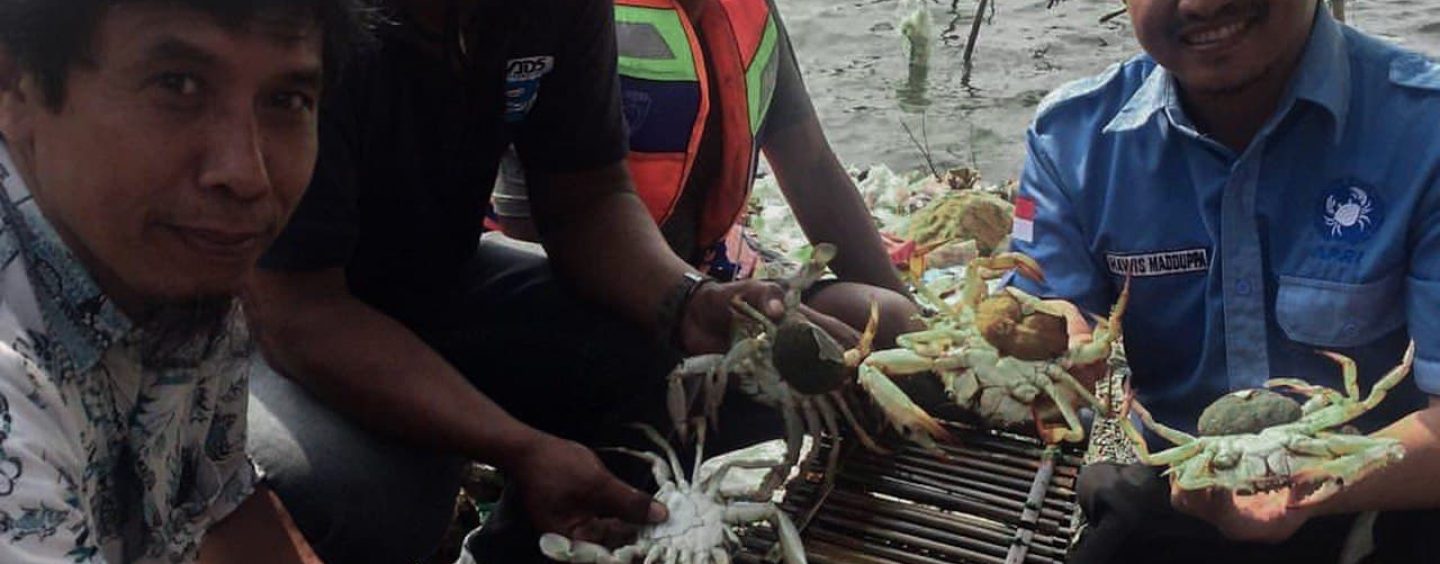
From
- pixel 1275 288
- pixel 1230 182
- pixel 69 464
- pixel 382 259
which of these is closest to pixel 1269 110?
pixel 1230 182

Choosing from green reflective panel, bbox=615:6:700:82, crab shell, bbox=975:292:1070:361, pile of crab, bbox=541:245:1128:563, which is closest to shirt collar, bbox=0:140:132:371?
pile of crab, bbox=541:245:1128:563

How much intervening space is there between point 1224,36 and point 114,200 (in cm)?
175

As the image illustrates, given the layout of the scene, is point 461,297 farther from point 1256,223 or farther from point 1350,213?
point 1350,213

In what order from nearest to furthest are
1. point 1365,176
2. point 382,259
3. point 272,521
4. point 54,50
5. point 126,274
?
point 54,50
point 126,274
point 272,521
point 1365,176
point 382,259

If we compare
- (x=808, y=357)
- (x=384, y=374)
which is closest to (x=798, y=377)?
(x=808, y=357)

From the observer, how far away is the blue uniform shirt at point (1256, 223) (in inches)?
92.4

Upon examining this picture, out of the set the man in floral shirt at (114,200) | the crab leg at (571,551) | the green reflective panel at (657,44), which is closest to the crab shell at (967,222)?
the green reflective panel at (657,44)

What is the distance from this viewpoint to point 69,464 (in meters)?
1.42

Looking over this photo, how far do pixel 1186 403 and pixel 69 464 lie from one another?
1968 millimetres

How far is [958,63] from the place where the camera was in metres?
9.02

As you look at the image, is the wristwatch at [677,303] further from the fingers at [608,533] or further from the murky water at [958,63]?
the murky water at [958,63]

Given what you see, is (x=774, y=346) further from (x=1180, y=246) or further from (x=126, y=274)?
(x=126, y=274)

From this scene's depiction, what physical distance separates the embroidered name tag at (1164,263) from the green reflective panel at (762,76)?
95 centimetres

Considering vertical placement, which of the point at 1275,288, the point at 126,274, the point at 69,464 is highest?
the point at 126,274
